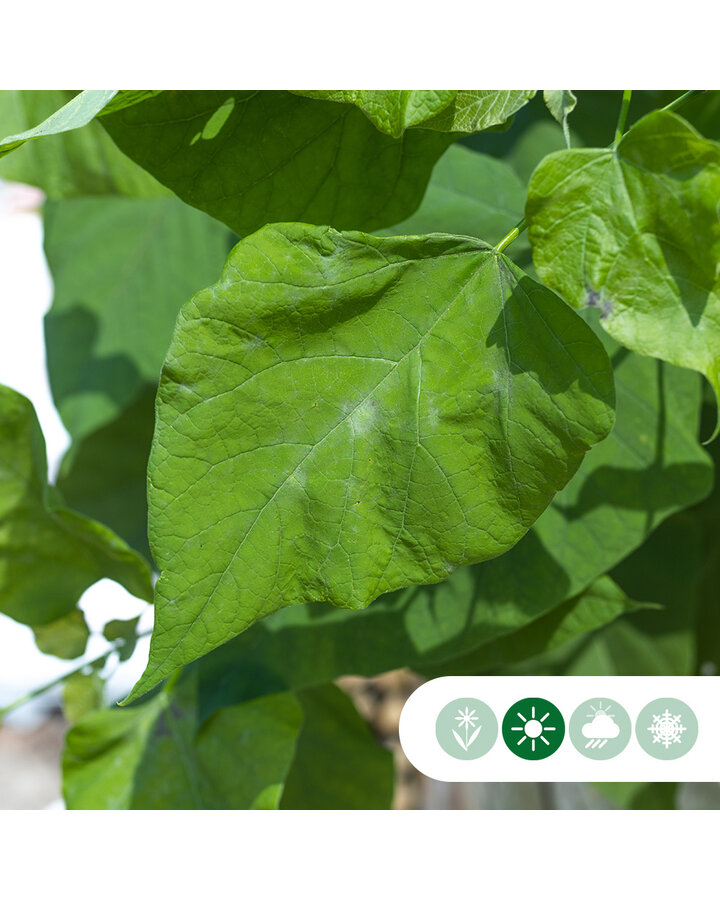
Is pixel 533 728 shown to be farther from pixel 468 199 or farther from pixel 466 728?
pixel 468 199

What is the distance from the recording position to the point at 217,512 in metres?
0.20

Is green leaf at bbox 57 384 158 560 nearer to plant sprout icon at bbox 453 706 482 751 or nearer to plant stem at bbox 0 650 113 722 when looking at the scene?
plant stem at bbox 0 650 113 722

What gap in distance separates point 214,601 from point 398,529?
50 mm

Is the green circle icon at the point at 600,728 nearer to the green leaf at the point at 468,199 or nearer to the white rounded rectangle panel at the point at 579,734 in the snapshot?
the white rounded rectangle panel at the point at 579,734

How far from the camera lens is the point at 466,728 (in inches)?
12.2

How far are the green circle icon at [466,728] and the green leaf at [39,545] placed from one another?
0.12 m

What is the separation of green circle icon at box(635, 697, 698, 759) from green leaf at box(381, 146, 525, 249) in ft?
0.62

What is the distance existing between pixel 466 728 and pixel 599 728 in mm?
49

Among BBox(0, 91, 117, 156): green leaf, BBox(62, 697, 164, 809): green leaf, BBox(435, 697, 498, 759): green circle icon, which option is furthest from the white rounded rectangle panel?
BBox(0, 91, 117, 156): green leaf

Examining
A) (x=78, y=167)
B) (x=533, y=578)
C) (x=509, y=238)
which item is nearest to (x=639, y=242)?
(x=509, y=238)

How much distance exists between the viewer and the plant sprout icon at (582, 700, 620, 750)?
1.01ft

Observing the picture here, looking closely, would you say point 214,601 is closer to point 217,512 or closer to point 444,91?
point 217,512
